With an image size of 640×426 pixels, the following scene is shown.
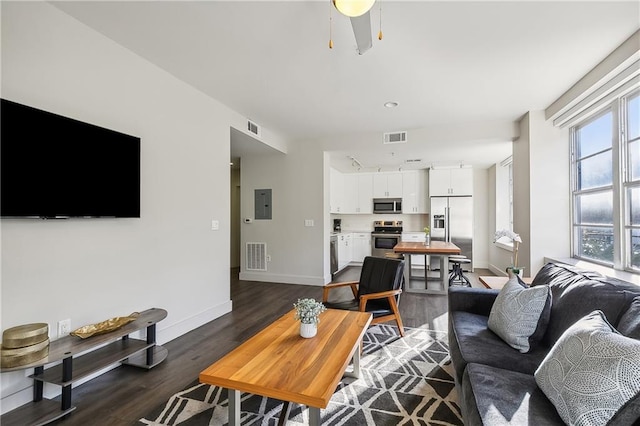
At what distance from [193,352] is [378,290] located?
74.2 inches

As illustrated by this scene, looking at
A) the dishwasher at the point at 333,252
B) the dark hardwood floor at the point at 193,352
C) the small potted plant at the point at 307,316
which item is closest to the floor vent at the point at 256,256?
the dark hardwood floor at the point at 193,352

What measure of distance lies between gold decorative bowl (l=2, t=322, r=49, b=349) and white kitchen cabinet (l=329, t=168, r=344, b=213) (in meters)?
5.59

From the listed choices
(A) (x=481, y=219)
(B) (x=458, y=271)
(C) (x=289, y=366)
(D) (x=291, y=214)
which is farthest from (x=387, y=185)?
(C) (x=289, y=366)

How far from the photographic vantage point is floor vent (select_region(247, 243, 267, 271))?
18.3 ft

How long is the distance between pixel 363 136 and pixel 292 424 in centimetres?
425

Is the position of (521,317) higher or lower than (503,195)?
lower

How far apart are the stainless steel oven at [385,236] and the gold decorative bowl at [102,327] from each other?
18.5ft

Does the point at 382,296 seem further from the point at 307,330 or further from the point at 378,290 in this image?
the point at 307,330

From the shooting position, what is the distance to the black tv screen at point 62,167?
5.72 feet

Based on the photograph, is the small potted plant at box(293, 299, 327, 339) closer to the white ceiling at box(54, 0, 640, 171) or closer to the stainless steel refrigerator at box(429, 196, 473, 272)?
the white ceiling at box(54, 0, 640, 171)

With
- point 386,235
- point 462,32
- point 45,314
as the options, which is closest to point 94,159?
point 45,314

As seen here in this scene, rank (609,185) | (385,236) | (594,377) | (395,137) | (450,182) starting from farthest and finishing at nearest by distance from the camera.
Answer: (385,236), (450,182), (395,137), (609,185), (594,377)

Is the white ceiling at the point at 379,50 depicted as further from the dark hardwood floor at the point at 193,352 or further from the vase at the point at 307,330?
the dark hardwood floor at the point at 193,352

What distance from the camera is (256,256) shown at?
18.5 ft
